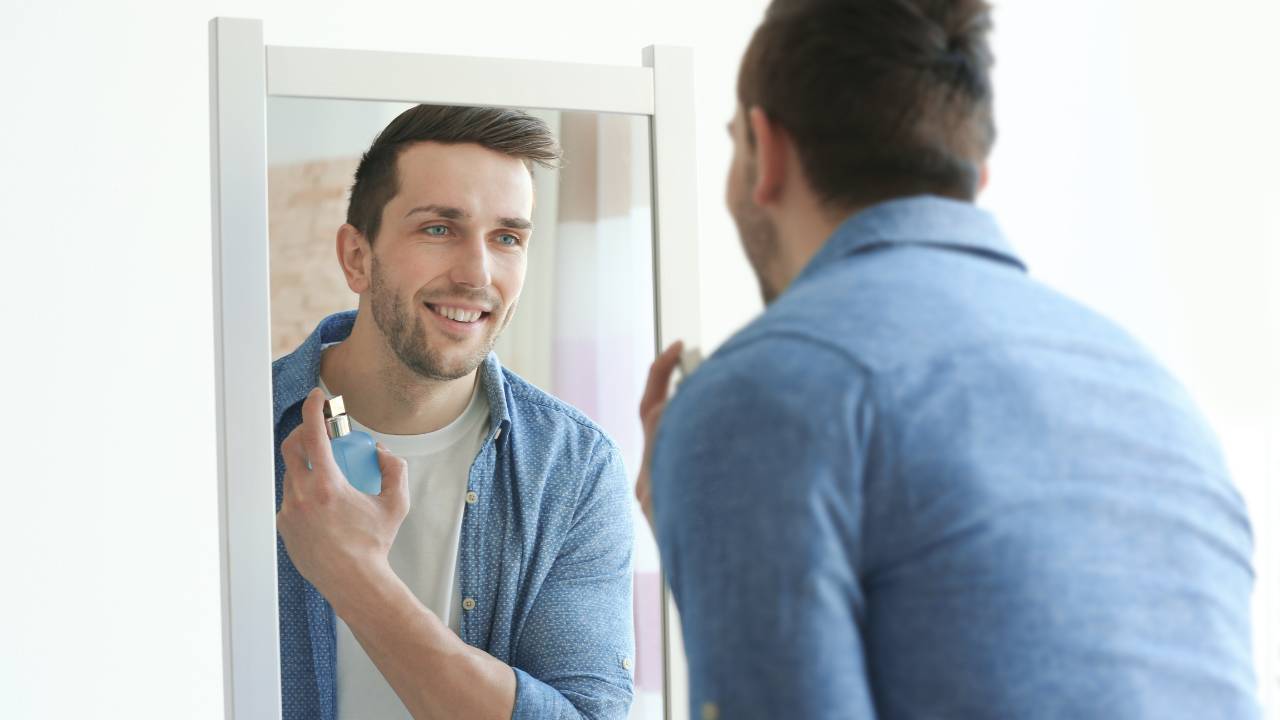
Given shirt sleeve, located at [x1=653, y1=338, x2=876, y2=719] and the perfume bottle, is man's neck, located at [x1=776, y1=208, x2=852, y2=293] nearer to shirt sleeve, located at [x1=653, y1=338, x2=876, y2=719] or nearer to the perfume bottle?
shirt sleeve, located at [x1=653, y1=338, x2=876, y2=719]

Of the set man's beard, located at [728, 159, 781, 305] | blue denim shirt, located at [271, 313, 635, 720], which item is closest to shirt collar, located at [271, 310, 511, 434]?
blue denim shirt, located at [271, 313, 635, 720]

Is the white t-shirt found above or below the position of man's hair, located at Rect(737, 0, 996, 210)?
below

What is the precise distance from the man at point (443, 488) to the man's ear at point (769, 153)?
625mm

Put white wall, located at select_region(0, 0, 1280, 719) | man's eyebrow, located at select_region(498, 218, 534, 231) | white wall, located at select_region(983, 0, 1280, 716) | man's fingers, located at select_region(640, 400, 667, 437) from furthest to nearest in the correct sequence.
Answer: white wall, located at select_region(983, 0, 1280, 716) → white wall, located at select_region(0, 0, 1280, 719) → man's eyebrow, located at select_region(498, 218, 534, 231) → man's fingers, located at select_region(640, 400, 667, 437)

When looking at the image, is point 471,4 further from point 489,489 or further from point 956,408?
point 956,408

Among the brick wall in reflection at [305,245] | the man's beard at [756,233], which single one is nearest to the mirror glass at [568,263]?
the brick wall in reflection at [305,245]

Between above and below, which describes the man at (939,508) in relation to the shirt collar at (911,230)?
below

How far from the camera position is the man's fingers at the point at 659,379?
3.88 ft

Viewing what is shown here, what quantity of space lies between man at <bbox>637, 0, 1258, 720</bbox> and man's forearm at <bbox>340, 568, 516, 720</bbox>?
0.63 meters

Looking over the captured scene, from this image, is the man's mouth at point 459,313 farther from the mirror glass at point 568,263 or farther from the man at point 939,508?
the man at point 939,508

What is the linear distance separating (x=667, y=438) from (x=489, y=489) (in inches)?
27.7

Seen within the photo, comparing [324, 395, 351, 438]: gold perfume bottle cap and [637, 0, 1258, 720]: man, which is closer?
[637, 0, 1258, 720]: man

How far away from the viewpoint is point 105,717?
234 cm

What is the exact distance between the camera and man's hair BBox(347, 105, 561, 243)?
153 cm
